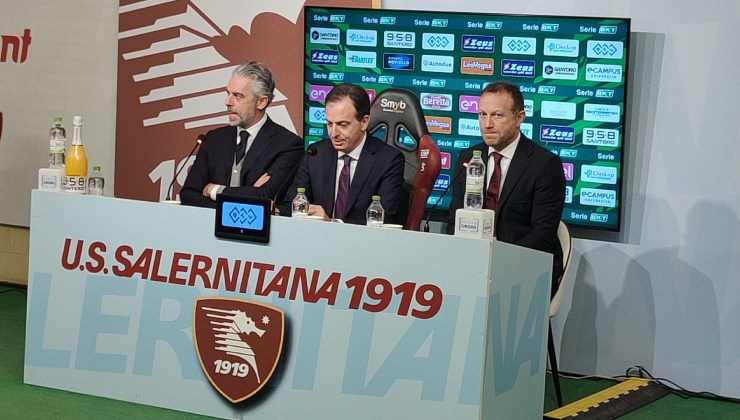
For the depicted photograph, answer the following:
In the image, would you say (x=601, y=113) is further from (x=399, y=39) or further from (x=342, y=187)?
(x=342, y=187)

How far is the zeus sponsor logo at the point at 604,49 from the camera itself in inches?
235

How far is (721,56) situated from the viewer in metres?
5.89

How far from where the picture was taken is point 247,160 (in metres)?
5.91

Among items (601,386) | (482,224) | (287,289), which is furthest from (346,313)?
(601,386)

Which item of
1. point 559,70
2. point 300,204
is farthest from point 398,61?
point 300,204

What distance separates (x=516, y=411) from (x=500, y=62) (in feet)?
7.42

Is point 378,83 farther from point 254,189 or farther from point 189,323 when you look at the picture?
point 189,323

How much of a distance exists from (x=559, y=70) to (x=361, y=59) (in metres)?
1.13

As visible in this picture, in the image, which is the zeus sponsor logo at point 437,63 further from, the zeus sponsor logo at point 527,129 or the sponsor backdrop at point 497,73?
the zeus sponsor logo at point 527,129

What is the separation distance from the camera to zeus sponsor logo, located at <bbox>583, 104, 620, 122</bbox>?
19.7 ft

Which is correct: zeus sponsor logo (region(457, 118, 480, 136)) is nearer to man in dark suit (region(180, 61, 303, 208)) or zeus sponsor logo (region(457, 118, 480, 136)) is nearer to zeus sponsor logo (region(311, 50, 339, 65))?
zeus sponsor logo (region(311, 50, 339, 65))

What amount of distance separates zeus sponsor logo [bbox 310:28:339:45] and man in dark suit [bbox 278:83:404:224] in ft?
3.70

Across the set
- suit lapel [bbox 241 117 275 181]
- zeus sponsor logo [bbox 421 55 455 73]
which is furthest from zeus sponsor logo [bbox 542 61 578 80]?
suit lapel [bbox 241 117 275 181]

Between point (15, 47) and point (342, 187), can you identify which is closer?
point (342, 187)
